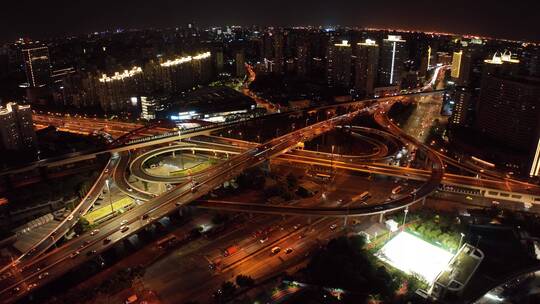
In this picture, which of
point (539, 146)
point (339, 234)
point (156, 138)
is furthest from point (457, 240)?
point (156, 138)

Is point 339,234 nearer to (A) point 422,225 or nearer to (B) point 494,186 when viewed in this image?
(A) point 422,225

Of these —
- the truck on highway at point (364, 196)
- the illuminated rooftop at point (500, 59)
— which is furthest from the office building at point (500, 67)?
the truck on highway at point (364, 196)

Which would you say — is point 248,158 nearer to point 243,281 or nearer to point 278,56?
point 243,281

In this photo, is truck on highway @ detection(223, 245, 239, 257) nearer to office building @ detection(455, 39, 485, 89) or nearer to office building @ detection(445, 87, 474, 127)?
office building @ detection(445, 87, 474, 127)

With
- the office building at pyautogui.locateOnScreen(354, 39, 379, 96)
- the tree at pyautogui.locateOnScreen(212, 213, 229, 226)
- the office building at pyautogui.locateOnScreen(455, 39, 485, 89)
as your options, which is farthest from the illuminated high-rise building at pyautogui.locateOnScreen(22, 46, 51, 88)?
the office building at pyautogui.locateOnScreen(455, 39, 485, 89)

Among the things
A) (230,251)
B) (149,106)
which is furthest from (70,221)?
(149,106)
